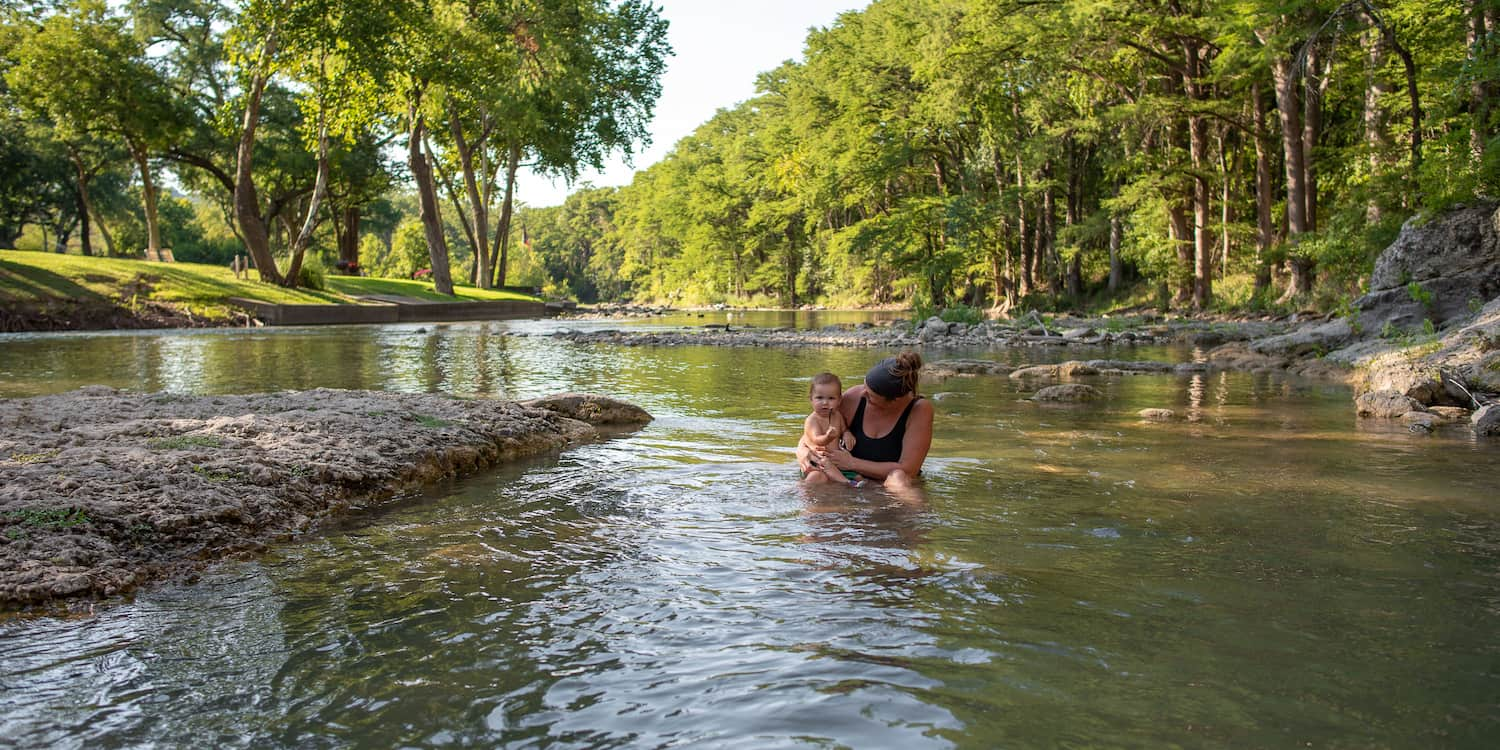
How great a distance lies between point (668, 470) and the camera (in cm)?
773

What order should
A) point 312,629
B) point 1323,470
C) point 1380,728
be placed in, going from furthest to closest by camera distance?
point 1323,470 → point 312,629 → point 1380,728

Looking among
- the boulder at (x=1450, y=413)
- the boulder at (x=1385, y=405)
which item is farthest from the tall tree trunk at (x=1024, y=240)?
the boulder at (x=1450, y=413)

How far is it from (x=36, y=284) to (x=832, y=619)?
104 feet

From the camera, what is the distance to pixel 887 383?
7.12 m

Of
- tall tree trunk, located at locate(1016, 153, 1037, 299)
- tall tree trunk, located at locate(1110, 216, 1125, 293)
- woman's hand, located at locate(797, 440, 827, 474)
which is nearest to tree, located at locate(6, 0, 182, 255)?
tall tree trunk, located at locate(1016, 153, 1037, 299)

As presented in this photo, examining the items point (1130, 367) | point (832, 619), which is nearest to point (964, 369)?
point (1130, 367)

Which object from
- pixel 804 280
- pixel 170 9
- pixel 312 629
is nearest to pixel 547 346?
pixel 312 629

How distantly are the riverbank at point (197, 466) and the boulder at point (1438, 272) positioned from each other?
13967 mm

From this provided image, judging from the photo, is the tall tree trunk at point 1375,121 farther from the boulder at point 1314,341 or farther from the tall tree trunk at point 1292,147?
the boulder at point 1314,341

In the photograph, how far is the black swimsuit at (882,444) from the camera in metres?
7.32

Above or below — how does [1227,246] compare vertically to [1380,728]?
above

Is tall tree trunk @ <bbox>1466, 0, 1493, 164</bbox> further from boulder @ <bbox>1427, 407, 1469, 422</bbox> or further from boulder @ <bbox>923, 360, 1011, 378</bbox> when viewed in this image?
boulder @ <bbox>923, 360, 1011, 378</bbox>

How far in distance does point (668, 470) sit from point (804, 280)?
66.2 metres

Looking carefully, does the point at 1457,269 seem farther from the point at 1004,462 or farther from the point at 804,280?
the point at 804,280
